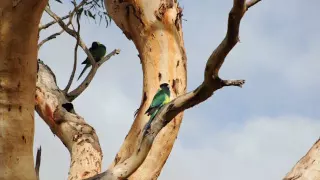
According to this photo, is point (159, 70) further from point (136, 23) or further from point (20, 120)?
point (20, 120)

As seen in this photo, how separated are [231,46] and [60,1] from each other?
3703mm

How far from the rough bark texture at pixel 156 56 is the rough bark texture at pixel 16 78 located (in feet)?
4.17

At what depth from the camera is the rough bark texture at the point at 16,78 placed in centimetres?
256

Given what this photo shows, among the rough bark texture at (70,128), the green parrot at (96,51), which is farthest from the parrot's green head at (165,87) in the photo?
the green parrot at (96,51)

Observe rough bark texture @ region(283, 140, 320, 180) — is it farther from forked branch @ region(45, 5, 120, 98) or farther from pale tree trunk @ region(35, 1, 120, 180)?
forked branch @ region(45, 5, 120, 98)

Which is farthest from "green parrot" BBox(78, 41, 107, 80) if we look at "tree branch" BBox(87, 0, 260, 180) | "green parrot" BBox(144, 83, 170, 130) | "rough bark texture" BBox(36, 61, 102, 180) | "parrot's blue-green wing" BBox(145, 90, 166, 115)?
"tree branch" BBox(87, 0, 260, 180)

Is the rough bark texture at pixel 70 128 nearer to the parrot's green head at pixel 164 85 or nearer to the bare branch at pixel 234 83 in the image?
the parrot's green head at pixel 164 85

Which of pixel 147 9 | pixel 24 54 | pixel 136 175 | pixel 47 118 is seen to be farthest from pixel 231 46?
pixel 47 118

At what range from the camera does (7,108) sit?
2.59 m

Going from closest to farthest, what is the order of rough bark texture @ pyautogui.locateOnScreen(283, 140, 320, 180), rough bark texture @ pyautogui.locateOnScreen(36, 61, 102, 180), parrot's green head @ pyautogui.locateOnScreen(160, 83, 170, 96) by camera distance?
rough bark texture @ pyautogui.locateOnScreen(283, 140, 320, 180) < parrot's green head @ pyautogui.locateOnScreen(160, 83, 170, 96) < rough bark texture @ pyautogui.locateOnScreen(36, 61, 102, 180)

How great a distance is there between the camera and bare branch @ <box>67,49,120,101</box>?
4.90m

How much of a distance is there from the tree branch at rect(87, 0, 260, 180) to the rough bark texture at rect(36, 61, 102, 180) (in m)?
1.46

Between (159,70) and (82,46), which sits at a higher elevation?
(82,46)

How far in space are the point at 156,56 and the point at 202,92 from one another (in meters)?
1.67
